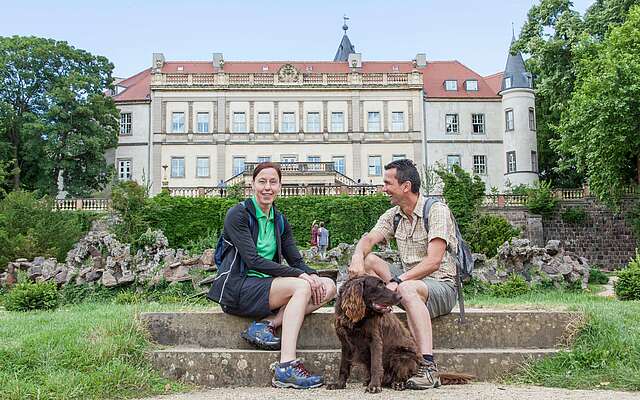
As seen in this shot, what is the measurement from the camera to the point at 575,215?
35.2 meters

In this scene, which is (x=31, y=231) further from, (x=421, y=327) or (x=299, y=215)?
(x=421, y=327)

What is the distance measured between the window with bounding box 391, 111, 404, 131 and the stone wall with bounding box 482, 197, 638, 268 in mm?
13096

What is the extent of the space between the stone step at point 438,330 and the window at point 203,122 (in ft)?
137

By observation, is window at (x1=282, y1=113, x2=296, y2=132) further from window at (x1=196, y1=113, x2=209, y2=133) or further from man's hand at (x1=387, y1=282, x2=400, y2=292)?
man's hand at (x1=387, y1=282, x2=400, y2=292)

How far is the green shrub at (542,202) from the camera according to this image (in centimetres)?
3528

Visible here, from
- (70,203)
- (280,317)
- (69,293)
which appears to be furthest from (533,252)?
(70,203)

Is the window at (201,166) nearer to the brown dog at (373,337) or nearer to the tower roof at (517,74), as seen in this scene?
the tower roof at (517,74)

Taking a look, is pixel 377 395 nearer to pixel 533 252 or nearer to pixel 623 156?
pixel 533 252

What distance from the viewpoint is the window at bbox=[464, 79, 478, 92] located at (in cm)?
4862

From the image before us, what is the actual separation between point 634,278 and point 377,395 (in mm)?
9268

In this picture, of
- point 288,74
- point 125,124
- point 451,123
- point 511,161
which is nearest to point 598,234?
point 511,161

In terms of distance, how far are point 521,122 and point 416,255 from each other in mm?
41958

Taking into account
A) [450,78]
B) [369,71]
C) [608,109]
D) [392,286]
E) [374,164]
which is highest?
[369,71]

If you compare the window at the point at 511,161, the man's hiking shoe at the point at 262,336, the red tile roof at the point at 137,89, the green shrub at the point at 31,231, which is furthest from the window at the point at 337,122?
the man's hiking shoe at the point at 262,336
